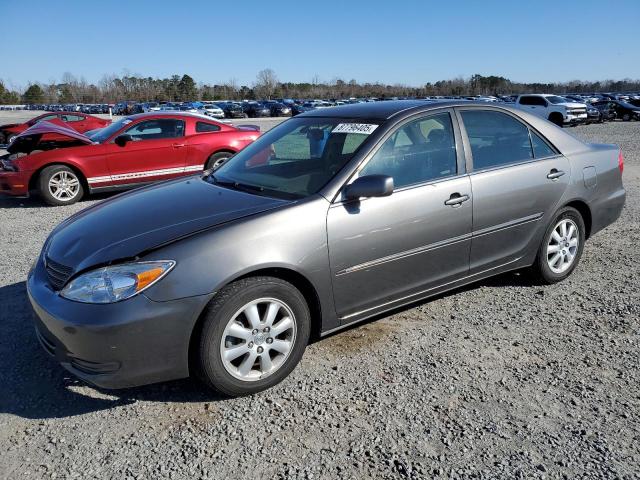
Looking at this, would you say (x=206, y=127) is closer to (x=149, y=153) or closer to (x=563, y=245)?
(x=149, y=153)

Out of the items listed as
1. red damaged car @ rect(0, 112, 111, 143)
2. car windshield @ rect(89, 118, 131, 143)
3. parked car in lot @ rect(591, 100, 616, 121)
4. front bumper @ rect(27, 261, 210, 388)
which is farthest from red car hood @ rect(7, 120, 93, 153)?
parked car in lot @ rect(591, 100, 616, 121)

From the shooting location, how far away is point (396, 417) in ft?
9.29

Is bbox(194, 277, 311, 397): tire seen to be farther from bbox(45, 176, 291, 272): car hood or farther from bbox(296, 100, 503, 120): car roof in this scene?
bbox(296, 100, 503, 120): car roof

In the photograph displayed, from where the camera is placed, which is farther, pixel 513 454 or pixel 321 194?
pixel 321 194

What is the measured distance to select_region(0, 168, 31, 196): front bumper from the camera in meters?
8.46

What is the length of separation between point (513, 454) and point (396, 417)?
1.98 feet

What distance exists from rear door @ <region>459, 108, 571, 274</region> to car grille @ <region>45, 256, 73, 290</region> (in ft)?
8.91

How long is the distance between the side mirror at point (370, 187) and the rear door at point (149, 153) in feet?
21.9

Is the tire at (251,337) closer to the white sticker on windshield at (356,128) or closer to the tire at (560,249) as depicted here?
the white sticker on windshield at (356,128)

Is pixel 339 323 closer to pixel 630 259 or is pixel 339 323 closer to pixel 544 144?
pixel 544 144

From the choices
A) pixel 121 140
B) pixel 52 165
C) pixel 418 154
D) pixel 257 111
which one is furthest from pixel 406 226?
pixel 257 111

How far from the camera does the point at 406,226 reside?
137 inches

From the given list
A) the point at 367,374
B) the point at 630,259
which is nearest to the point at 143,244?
the point at 367,374

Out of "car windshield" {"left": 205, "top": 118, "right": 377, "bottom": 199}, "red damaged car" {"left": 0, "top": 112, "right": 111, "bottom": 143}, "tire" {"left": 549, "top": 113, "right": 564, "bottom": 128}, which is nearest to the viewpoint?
"car windshield" {"left": 205, "top": 118, "right": 377, "bottom": 199}
